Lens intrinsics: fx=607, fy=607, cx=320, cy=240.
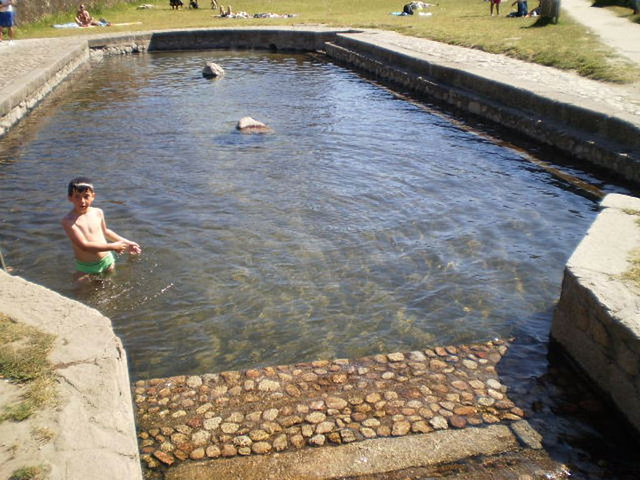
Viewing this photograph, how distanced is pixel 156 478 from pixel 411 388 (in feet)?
5.71

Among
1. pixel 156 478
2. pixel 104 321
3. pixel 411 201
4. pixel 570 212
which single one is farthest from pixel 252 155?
pixel 156 478

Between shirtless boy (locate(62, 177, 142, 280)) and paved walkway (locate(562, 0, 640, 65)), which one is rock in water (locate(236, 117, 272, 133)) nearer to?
shirtless boy (locate(62, 177, 142, 280))

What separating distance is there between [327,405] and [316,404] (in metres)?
0.07

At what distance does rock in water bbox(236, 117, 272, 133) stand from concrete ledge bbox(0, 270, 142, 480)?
6892 millimetres

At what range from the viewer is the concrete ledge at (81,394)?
2781 mm

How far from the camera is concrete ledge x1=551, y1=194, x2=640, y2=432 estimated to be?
11.9 ft

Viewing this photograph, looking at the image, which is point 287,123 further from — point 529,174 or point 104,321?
point 104,321

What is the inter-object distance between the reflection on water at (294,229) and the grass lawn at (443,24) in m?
4.03

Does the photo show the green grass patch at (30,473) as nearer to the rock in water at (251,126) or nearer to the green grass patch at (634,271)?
the green grass patch at (634,271)

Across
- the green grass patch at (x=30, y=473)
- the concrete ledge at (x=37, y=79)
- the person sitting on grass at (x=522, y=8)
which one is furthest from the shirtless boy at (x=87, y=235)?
the person sitting on grass at (x=522, y=8)

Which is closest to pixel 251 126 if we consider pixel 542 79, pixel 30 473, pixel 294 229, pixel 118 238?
pixel 294 229

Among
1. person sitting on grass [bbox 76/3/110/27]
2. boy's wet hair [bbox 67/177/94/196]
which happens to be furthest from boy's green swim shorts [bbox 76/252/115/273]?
person sitting on grass [bbox 76/3/110/27]

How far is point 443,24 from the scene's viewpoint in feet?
73.0

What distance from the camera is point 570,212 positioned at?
722 centimetres
